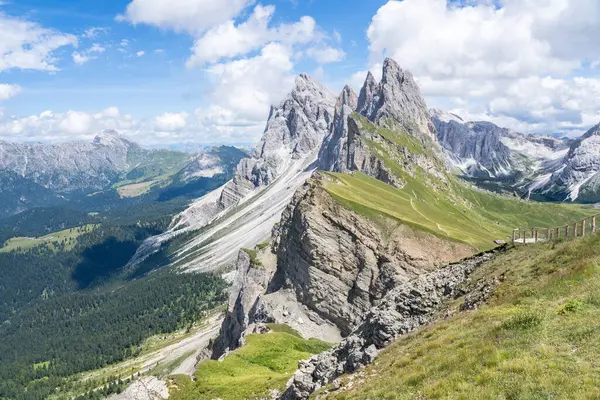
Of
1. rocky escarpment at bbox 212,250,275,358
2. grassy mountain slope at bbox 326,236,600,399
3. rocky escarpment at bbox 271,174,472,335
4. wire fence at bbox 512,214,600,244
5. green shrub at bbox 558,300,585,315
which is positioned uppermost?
wire fence at bbox 512,214,600,244

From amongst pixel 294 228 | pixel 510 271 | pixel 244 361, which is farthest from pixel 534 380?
pixel 294 228

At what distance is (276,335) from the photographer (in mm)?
67375

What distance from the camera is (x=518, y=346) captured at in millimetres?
19359

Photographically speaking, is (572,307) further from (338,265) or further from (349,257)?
(338,265)

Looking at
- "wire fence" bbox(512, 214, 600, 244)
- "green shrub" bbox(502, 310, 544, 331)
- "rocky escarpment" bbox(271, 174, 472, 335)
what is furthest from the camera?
"rocky escarpment" bbox(271, 174, 472, 335)

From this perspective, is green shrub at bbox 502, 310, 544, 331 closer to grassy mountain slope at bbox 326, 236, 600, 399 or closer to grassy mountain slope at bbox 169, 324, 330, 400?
grassy mountain slope at bbox 326, 236, 600, 399

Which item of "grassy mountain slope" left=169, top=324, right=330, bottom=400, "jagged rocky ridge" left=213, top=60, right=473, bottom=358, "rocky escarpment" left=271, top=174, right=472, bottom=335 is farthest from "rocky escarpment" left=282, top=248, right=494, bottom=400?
"rocky escarpment" left=271, top=174, right=472, bottom=335

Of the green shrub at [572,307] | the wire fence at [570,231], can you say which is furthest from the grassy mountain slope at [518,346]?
the wire fence at [570,231]

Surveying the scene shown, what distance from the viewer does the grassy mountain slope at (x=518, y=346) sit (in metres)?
16.4

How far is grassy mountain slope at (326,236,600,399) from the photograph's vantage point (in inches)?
645

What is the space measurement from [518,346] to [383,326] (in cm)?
1325

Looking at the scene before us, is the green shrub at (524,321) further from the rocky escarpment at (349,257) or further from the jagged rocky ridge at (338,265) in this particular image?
the rocky escarpment at (349,257)

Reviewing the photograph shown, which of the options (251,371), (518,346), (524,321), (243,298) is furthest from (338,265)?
(518,346)

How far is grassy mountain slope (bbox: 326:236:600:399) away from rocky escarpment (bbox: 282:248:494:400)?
2.58 meters
